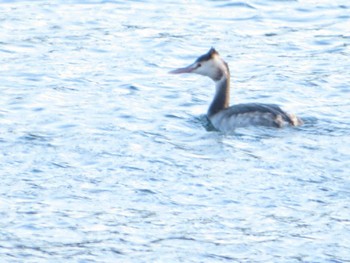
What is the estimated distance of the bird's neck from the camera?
60.4ft

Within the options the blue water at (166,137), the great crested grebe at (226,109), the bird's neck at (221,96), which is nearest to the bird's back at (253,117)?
the great crested grebe at (226,109)

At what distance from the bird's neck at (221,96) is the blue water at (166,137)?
0.74 ft

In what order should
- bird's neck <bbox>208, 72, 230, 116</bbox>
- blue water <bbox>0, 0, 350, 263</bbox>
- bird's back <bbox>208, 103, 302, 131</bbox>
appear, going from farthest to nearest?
bird's neck <bbox>208, 72, 230, 116</bbox> → bird's back <bbox>208, 103, 302, 131</bbox> → blue water <bbox>0, 0, 350, 263</bbox>

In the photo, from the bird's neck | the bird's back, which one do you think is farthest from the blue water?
the bird's neck

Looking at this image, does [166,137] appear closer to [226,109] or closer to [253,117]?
[253,117]

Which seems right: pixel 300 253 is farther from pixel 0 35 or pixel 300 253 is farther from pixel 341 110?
pixel 0 35

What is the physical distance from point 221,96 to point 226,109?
1.45ft

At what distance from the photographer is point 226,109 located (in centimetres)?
1828

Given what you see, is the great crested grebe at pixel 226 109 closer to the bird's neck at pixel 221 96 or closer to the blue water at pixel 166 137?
the bird's neck at pixel 221 96

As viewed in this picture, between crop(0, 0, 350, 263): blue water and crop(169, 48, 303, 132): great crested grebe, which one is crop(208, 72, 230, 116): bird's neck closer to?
crop(169, 48, 303, 132): great crested grebe

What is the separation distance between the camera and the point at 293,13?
2408 centimetres

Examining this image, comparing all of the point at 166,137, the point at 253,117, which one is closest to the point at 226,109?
the point at 253,117

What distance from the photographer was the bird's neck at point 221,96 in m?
18.4

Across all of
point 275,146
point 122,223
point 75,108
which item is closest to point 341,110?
point 275,146
